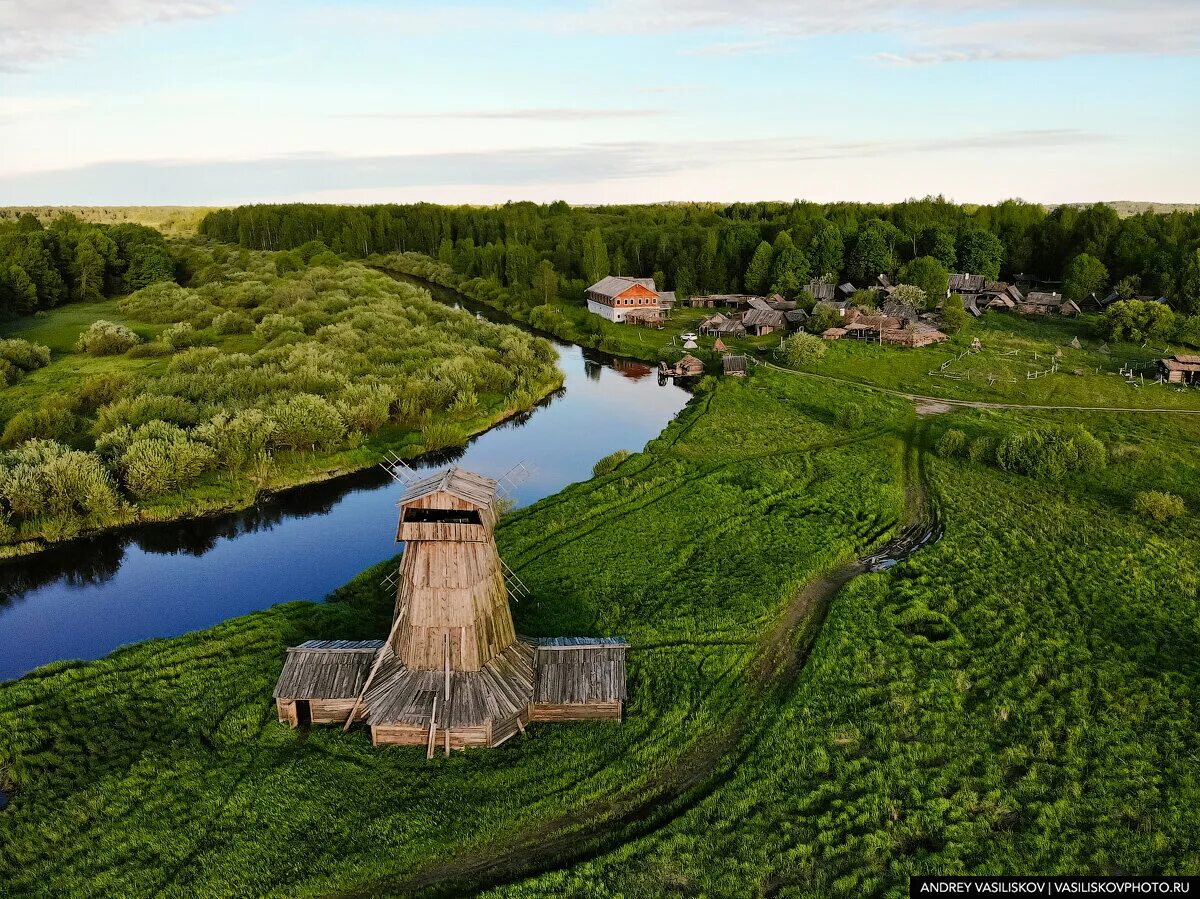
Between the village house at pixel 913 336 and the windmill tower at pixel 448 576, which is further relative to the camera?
the village house at pixel 913 336

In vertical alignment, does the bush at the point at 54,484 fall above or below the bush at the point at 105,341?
below

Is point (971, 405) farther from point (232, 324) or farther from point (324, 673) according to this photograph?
point (232, 324)

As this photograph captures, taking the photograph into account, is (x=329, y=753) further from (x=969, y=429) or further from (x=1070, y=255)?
(x=1070, y=255)

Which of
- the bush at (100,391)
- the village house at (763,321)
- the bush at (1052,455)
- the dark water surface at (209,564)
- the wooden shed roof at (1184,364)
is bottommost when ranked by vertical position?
the dark water surface at (209,564)

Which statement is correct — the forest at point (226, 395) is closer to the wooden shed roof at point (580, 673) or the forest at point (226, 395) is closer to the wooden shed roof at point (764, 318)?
the wooden shed roof at point (764, 318)

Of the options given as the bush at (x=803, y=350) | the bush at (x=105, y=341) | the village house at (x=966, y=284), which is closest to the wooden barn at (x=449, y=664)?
the bush at (x=803, y=350)

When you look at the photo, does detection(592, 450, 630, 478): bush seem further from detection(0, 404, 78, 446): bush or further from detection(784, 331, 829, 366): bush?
detection(0, 404, 78, 446): bush

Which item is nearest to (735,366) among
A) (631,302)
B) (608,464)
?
(608,464)
